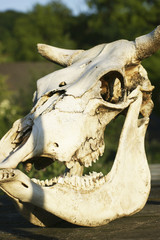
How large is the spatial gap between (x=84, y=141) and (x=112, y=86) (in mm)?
641

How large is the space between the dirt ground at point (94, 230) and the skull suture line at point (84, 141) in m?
0.08

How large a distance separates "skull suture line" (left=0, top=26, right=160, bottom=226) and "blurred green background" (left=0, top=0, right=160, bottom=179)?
109 centimetres

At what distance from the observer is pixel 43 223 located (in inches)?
117

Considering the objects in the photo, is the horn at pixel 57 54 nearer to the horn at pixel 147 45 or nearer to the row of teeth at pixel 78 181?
the horn at pixel 147 45

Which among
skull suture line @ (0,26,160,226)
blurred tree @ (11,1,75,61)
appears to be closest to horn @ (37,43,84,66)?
skull suture line @ (0,26,160,226)

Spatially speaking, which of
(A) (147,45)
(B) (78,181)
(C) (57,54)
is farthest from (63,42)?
(B) (78,181)

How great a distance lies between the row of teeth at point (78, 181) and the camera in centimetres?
272

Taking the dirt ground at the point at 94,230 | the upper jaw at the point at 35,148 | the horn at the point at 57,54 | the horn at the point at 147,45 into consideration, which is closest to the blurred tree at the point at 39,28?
the horn at the point at 57,54

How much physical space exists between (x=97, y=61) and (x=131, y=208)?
1106 mm

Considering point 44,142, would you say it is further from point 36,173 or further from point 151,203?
point 36,173

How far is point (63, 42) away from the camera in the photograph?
2980cm

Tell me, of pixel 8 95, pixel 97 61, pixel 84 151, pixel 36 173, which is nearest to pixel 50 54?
pixel 97 61

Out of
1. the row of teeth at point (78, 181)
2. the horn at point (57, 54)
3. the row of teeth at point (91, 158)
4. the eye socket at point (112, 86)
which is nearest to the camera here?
the row of teeth at point (78, 181)

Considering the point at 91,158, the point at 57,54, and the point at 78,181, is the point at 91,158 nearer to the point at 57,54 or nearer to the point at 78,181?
the point at 78,181
